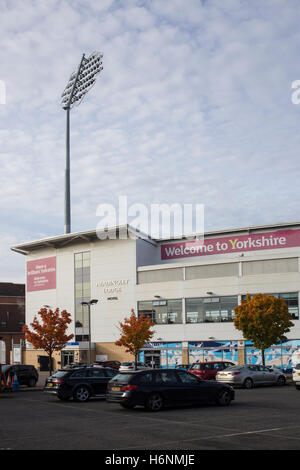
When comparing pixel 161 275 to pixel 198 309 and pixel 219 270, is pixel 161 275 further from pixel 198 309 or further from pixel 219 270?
pixel 219 270

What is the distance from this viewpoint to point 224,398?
20469 millimetres

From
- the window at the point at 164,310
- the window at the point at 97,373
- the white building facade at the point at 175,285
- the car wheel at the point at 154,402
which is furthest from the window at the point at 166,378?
the window at the point at 164,310

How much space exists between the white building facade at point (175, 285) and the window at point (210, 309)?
0.10m

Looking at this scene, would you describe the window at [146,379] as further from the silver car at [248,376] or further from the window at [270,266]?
the window at [270,266]

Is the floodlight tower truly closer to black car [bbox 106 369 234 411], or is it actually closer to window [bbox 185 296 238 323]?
window [bbox 185 296 238 323]

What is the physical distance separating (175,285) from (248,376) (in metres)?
26.3

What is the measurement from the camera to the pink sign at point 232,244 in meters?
57.1

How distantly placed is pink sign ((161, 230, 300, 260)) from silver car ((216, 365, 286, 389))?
925 inches

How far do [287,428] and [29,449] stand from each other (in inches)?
255

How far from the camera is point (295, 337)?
51.5m

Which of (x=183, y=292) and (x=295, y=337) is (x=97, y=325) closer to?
(x=183, y=292)

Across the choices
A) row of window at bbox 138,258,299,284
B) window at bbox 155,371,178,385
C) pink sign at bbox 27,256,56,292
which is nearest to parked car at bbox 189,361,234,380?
row of window at bbox 138,258,299,284
